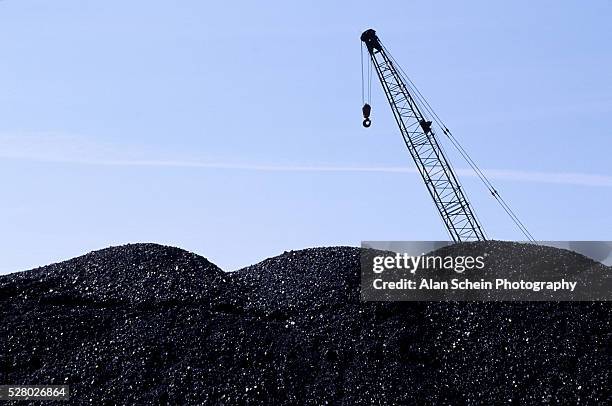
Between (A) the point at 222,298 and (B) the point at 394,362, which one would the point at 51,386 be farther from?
(B) the point at 394,362

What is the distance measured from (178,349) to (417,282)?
3639 millimetres

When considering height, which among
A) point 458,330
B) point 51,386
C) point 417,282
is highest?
point 417,282

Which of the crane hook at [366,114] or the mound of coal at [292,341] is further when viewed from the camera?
the crane hook at [366,114]

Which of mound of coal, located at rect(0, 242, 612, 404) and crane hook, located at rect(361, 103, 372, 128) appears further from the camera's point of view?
crane hook, located at rect(361, 103, 372, 128)

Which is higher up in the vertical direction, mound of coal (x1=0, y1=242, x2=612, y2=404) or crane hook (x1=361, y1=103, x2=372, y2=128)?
crane hook (x1=361, y1=103, x2=372, y2=128)

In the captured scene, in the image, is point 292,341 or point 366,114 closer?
point 292,341

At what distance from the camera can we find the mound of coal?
28.7 ft

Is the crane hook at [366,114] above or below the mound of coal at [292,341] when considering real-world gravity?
above

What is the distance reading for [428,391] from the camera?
28.5ft

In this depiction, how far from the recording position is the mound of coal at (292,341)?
28.7ft

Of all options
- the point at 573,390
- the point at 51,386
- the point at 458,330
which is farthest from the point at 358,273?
the point at 51,386

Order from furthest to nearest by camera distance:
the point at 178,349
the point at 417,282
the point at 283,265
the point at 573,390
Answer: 1. the point at 283,265
2. the point at 417,282
3. the point at 178,349
4. the point at 573,390

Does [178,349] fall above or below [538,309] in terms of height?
below

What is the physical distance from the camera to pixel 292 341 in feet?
31.1
